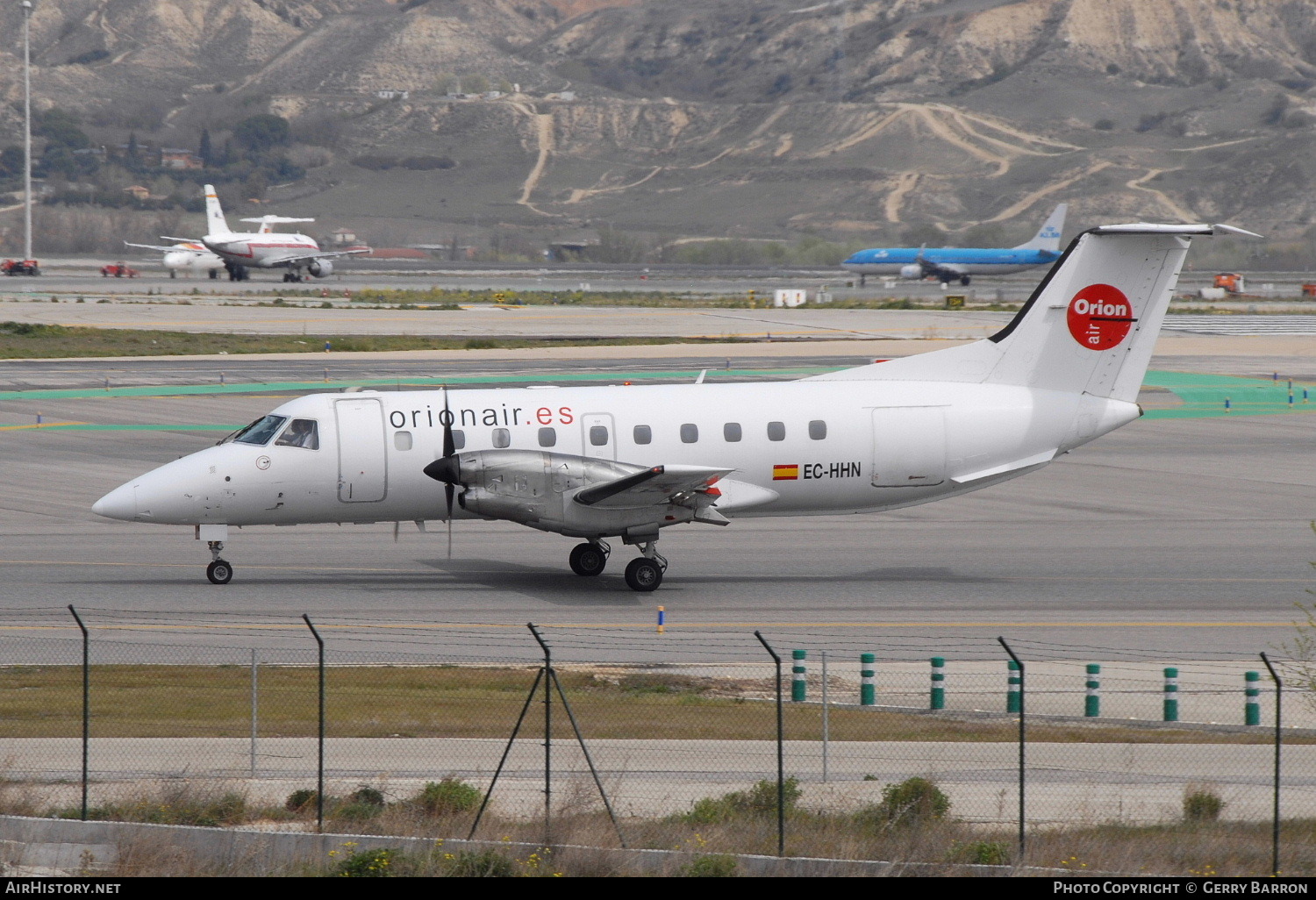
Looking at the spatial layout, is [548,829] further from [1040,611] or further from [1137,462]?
[1137,462]

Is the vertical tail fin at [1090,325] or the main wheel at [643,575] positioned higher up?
the vertical tail fin at [1090,325]

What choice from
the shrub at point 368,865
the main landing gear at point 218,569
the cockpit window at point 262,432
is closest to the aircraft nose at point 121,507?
the main landing gear at point 218,569

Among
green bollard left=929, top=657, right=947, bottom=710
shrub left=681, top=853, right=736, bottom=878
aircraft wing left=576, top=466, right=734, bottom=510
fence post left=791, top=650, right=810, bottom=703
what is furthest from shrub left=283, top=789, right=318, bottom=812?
aircraft wing left=576, top=466, right=734, bottom=510

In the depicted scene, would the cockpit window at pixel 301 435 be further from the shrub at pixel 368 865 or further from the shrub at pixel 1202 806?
the shrub at pixel 1202 806

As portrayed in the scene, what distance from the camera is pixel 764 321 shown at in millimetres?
86812

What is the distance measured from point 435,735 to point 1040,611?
11.7m

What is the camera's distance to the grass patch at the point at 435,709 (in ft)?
55.1

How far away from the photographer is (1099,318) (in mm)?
27031

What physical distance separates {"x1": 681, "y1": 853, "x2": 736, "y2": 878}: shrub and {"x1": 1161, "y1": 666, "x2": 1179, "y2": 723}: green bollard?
7.90 meters

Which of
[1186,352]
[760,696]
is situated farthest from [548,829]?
[1186,352]

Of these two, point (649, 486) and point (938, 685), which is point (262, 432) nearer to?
point (649, 486)

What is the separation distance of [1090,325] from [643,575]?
10.0 metres

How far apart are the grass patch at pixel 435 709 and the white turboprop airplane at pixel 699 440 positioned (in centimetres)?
532
